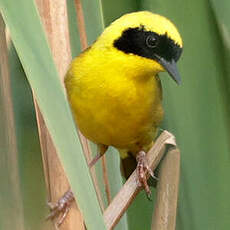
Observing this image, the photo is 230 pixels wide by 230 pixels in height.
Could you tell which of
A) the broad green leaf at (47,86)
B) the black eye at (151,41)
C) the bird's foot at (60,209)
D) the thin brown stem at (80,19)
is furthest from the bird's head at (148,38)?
the broad green leaf at (47,86)

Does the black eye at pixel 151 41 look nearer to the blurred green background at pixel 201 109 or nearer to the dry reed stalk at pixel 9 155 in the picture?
the blurred green background at pixel 201 109

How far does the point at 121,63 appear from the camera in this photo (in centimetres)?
115

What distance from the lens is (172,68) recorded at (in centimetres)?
98

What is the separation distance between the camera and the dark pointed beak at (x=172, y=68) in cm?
90

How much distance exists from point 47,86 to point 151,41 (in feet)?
2.27

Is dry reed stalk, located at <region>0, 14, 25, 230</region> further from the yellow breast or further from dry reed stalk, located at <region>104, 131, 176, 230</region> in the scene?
the yellow breast

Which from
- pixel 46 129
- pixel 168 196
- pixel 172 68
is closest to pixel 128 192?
pixel 168 196

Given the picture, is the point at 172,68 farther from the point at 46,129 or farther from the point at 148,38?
the point at 46,129

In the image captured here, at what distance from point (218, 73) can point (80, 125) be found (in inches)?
18.5

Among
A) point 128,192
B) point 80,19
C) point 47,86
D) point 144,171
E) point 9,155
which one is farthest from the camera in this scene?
point 144,171

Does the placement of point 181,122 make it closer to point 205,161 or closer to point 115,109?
point 205,161

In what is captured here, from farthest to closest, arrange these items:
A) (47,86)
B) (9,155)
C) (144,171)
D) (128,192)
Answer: (144,171), (128,192), (9,155), (47,86)

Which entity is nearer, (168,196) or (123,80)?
(168,196)

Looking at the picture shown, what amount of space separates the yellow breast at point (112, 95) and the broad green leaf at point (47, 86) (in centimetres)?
68
